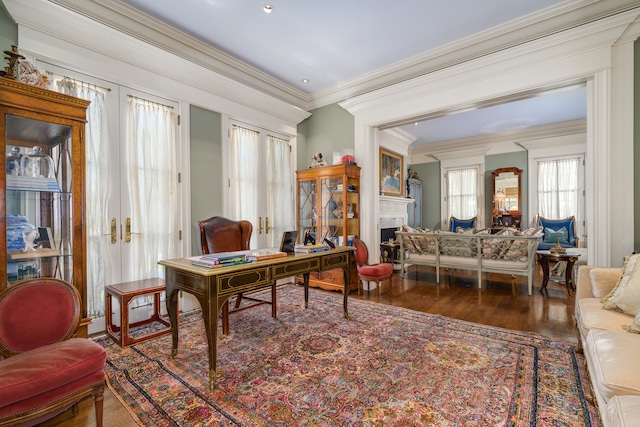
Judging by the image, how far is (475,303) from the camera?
4.01m

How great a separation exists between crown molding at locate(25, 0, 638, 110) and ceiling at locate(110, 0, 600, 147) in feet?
0.17

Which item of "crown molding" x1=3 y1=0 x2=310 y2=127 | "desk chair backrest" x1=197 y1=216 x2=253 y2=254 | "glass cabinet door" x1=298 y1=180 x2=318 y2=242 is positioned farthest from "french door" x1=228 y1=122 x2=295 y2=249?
"desk chair backrest" x1=197 y1=216 x2=253 y2=254

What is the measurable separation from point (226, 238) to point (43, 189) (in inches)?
70.2

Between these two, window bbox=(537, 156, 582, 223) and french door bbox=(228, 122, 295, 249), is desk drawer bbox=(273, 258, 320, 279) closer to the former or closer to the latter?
french door bbox=(228, 122, 295, 249)

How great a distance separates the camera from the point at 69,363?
4.95 feet

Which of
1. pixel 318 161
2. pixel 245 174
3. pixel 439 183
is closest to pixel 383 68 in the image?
pixel 318 161

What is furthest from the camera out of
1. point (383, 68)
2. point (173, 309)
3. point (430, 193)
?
point (430, 193)

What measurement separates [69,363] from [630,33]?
5.26 meters

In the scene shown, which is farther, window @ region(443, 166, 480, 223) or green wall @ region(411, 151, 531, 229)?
window @ region(443, 166, 480, 223)

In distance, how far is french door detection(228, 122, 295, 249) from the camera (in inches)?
172

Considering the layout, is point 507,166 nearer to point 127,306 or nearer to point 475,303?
point 475,303

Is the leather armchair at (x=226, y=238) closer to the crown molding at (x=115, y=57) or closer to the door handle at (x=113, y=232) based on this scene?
the door handle at (x=113, y=232)

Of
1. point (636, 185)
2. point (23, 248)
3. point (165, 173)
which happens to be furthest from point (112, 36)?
point (636, 185)

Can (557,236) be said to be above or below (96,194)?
below
